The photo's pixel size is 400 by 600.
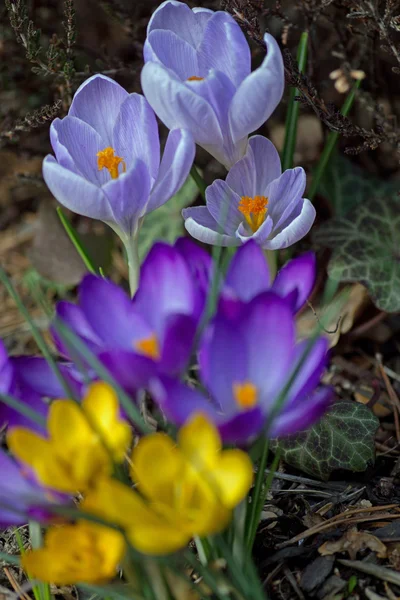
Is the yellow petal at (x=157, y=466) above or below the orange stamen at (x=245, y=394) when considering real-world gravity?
above

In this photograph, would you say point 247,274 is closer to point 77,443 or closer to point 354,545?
point 77,443

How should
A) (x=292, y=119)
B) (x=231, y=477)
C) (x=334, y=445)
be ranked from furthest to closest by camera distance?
(x=292, y=119) < (x=334, y=445) < (x=231, y=477)

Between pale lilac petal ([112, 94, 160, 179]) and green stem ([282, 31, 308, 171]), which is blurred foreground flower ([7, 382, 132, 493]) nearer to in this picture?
pale lilac petal ([112, 94, 160, 179])

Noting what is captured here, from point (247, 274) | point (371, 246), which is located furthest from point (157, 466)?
point (371, 246)

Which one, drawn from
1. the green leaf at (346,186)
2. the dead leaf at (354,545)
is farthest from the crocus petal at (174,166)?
the green leaf at (346,186)

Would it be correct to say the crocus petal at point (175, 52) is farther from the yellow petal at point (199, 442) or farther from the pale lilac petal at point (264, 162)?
the yellow petal at point (199, 442)

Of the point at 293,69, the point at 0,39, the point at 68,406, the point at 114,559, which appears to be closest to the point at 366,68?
the point at 293,69

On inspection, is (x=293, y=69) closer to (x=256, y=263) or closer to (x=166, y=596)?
(x=256, y=263)
